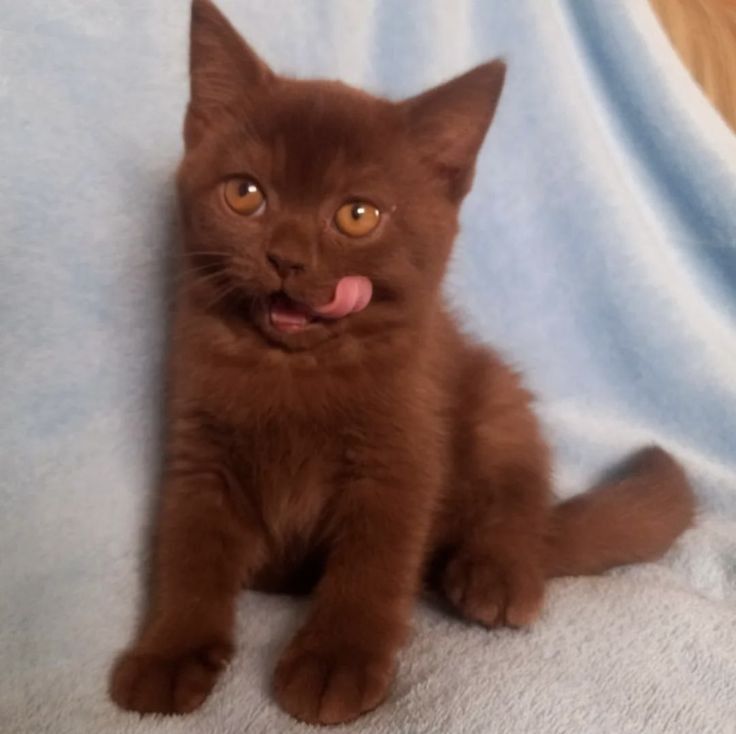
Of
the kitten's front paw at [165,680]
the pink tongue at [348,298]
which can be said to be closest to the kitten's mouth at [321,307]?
the pink tongue at [348,298]

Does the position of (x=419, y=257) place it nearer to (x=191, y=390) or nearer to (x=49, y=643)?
(x=191, y=390)

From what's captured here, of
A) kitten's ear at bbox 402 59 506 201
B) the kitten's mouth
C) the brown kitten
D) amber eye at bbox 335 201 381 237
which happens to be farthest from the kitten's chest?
kitten's ear at bbox 402 59 506 201

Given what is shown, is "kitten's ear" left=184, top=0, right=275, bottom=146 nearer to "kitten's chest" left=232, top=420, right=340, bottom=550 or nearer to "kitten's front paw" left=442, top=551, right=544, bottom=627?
"kitten's chest" left=232, top=420, right=340, bottom=550

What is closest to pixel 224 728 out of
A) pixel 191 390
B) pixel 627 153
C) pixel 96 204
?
pixel 191 390

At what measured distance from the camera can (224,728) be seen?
0.80 m

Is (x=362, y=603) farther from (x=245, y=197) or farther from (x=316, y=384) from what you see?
(x=245, y=197)

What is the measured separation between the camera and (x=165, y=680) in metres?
0.82

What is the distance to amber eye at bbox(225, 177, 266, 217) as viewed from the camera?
0.90 meters

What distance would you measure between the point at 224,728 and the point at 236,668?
84 mm

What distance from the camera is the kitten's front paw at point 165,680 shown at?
32.0 inches

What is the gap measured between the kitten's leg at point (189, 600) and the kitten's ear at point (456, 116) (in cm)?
42

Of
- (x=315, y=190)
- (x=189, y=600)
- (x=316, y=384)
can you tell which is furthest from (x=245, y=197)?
(x=189, y=600)

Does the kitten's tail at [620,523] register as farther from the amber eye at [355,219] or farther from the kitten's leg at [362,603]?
the amber eye at [355,219]

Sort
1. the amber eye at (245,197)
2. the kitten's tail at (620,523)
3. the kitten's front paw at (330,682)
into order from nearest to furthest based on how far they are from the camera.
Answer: the kitten's front paw at (330,682)
the amber eye at (245,197)
the kitten's tail at (620,523)
